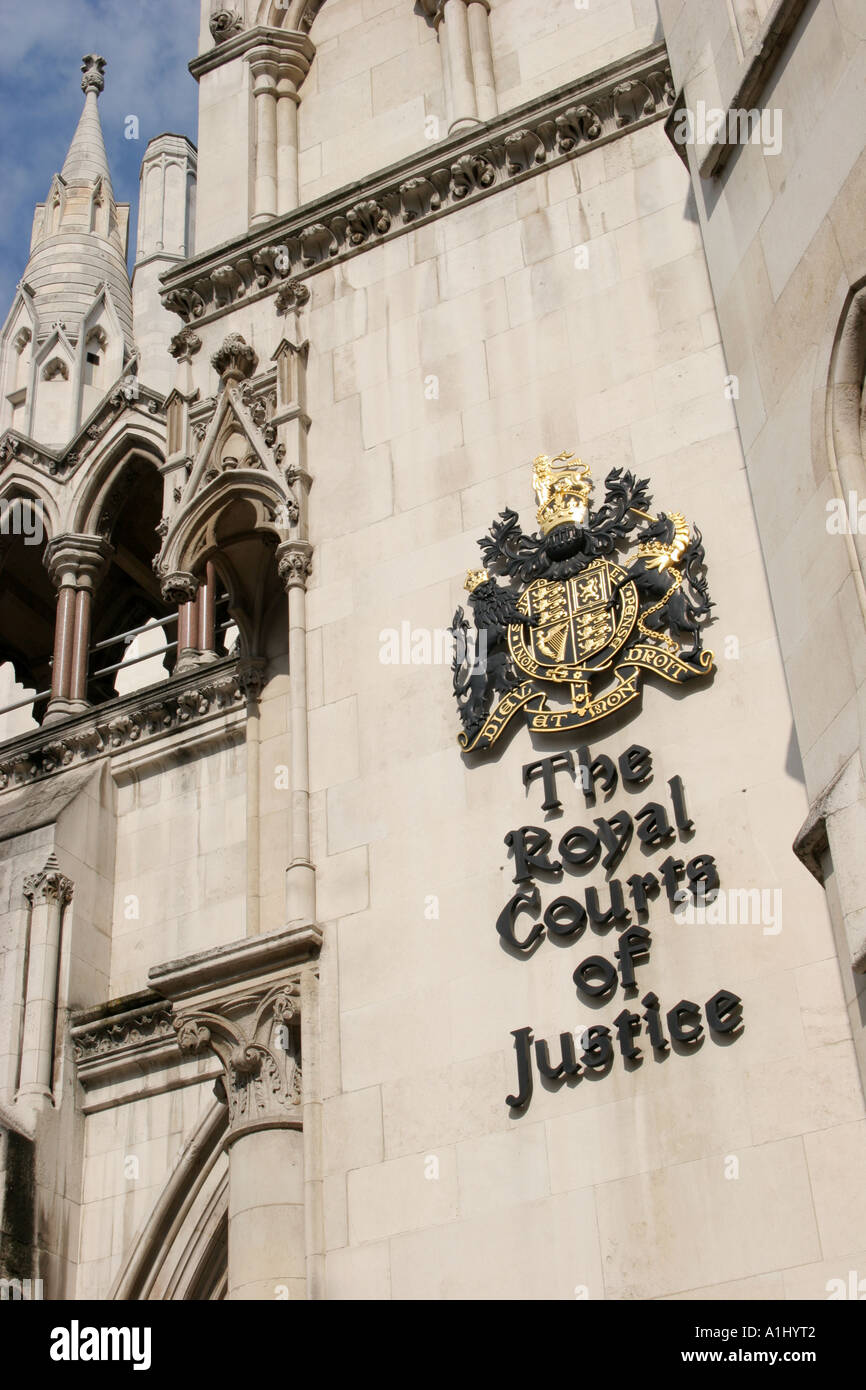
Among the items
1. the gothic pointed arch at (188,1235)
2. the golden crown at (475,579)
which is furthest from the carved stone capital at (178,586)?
the gothic pointed arch at (188,1235)

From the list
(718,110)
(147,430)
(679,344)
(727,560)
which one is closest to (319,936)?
(727,560)

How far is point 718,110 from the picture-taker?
1298cm

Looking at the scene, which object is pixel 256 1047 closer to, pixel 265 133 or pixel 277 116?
pixel 265 133

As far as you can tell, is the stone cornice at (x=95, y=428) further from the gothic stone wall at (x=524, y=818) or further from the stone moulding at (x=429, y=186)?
the gothic stone wall at (x=524, y=818)

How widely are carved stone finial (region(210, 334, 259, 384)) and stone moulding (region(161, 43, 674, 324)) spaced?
0.79 meters

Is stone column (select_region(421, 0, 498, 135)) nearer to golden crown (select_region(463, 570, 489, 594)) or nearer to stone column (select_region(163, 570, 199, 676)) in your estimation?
golden crown (select_region(463, 570, 489, 594))

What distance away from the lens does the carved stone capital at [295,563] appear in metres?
15.2

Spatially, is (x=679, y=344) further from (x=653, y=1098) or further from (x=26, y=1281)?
(x=26, y=1281)

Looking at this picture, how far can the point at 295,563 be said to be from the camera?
49.9ft

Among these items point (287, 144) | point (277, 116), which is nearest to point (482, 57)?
point (287, 144)

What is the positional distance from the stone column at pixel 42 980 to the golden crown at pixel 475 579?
6578 millimetres

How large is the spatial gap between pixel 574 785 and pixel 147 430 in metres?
13.4

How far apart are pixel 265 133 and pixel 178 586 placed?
18.6ft

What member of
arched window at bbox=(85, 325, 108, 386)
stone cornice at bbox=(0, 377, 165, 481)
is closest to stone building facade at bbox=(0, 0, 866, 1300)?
stone cornice at bbox=(0, 377, 165, 481)
